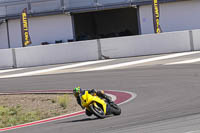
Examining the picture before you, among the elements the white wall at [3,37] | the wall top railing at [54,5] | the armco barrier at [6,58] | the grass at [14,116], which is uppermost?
the wall top railing at [54,5]

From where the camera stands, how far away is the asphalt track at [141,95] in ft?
28.6

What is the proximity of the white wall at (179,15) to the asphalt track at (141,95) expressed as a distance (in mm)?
15258

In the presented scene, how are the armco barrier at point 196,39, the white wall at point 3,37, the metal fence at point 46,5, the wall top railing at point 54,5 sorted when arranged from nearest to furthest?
the armco barrier at point 196,39 → the wall top railing at point 54,5 → the metal fence at point 46,5 → the white wall at point 3,37

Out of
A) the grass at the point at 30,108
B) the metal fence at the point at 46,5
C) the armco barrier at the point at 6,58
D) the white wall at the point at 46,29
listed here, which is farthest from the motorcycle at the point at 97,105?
the white wall at the point at 46,29

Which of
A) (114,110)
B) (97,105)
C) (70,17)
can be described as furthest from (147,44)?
(97,105)

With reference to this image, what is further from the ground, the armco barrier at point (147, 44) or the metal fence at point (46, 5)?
the metal fence at point (46, 5)

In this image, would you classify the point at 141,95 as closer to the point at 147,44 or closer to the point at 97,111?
the point at 97,111

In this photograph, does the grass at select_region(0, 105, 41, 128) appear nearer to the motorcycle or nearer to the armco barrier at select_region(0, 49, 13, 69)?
the motorcycle

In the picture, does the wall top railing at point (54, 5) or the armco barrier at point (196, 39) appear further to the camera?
the wall top railing at point (54, 5)

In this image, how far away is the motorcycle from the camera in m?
10.2

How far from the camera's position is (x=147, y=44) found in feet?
85.4

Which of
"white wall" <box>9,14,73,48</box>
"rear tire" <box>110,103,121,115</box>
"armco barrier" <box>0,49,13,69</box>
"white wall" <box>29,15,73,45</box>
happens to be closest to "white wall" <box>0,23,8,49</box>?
"white wall" <box>9,14,73,48</box>

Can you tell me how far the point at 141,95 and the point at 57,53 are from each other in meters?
14.0

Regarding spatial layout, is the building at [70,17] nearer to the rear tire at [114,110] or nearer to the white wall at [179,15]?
the white wall at [179,15]
